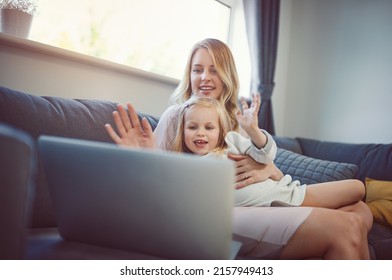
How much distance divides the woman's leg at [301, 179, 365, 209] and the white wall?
4.48 feet

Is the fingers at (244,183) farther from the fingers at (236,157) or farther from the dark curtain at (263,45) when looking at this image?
the dark curtain at (263,45)

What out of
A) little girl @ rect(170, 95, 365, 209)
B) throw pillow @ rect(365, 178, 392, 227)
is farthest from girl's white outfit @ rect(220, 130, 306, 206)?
throw pillow @ rect(365, 178, 392, 227)

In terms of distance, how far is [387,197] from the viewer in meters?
1.62

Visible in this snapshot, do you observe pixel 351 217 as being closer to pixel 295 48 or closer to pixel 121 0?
pixel 121 0

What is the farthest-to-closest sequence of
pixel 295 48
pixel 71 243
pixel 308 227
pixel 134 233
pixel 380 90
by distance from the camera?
pixel 295 48
pixel 380 90
pixel 308 227
pixel 71 243
pixel 134 233

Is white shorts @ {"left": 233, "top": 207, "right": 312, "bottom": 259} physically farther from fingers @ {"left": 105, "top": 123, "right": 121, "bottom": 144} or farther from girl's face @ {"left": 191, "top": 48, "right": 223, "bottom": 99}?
girl's face @ {"left": 191, "top": 48, "right": 223, "bottom": 99}

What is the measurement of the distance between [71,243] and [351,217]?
2.11 ft

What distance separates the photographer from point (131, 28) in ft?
6.13

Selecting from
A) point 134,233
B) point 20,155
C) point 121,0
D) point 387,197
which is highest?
point 121,0

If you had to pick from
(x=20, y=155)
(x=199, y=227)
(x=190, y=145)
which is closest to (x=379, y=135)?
(x=190, y=145)

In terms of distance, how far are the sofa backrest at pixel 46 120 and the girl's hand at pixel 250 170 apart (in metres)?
0.43

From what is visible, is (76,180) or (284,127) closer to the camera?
(76,180)

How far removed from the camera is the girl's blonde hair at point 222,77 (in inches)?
59.3

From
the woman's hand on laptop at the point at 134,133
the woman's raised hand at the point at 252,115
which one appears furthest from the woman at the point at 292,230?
the woman's raised hand at the point at 252,115
